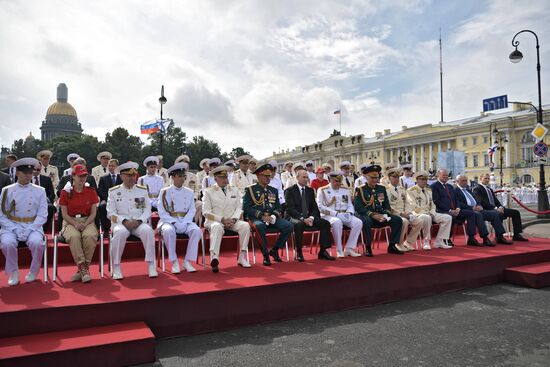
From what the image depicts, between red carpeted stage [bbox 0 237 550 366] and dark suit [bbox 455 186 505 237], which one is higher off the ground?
dark suit [bbox 455 186 505 237]

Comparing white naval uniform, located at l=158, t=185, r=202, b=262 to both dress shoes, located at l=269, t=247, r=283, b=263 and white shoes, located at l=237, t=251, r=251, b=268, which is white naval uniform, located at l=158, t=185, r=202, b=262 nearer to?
white shoes, located at l=237, t=251, r=251, b=268

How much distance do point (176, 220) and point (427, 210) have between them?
16.8 feet

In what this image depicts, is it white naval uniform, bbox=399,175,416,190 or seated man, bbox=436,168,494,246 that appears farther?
white naval uniform, bbox=399,175,416,190

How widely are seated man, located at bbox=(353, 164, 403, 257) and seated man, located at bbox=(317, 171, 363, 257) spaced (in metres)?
0.19

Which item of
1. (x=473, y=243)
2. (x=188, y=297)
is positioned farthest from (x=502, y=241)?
(x=188, y=297)

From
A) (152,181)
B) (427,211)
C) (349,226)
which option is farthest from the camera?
(152,181)

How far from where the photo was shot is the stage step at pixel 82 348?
308 cm

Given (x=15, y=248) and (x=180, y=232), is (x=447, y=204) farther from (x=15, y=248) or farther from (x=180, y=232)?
(x=15, y=248)

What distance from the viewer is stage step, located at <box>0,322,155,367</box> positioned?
3.08 m

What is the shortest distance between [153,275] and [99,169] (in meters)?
5.14

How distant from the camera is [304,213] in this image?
689 cm

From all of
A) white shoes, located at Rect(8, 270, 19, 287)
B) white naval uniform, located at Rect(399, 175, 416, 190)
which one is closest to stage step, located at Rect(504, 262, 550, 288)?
white naval uniform, located at Rect(399, 175, 416, 190)

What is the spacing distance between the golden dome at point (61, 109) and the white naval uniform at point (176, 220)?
114m

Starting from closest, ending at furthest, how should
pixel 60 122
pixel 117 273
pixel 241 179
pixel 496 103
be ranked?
pixel 117 273, pixel 241 179, pixel 496 103, pixel 60 122
